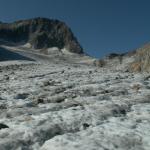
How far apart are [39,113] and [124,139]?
3.86 m

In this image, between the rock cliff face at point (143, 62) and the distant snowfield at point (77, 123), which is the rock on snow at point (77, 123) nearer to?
the distant snowfield at point (77, 123)

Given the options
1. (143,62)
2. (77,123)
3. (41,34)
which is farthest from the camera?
(41,34)

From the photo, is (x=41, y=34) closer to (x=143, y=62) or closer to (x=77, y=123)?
(x=143, y=62)

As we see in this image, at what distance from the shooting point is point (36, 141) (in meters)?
9.55

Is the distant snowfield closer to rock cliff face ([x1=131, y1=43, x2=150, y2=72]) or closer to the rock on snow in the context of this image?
the rock on snow

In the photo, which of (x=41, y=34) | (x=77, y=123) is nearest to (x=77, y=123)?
(x=77, y=123)

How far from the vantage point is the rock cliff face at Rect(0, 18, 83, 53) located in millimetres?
144500

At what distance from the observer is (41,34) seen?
153 m

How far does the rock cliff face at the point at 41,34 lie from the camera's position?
474 ft

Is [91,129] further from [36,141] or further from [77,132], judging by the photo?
[36,141]

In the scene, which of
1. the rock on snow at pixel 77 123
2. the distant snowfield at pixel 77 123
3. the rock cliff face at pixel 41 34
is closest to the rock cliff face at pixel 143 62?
the distant snowfield at pixel 77 123

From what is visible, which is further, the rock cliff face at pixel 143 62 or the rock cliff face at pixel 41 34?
the rock cliff face at pixel 41 34

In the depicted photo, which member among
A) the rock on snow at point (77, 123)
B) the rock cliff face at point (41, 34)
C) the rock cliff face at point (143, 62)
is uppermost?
the rock cliff face at point (41, 34)

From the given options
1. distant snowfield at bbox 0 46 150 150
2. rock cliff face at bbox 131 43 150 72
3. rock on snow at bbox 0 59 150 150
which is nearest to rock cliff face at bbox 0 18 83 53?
rock cliff face at bbox 131 43 150 72
